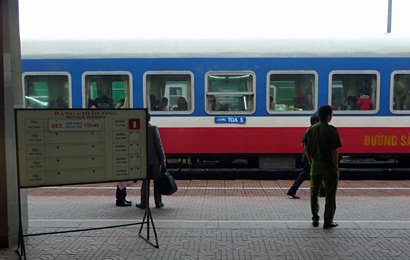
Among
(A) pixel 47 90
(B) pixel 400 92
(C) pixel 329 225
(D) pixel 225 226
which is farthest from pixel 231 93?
(C) pixel 329 225

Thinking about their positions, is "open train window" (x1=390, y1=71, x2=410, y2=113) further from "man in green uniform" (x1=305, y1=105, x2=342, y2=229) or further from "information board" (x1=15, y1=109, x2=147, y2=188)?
"information board" (x1=15, y1=109, x2=147, y2=188)

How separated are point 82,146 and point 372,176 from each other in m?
7.80

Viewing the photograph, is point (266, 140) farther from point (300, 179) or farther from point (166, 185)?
point (166, 185)

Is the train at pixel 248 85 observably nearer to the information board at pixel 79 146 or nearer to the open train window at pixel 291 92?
the open train window at pixel 291 92

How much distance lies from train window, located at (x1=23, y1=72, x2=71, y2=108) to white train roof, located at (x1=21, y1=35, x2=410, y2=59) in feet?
1.51

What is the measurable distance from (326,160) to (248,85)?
15.2ft

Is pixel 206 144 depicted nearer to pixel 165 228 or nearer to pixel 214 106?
pixel 214 106

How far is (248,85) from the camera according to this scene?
34.3ft

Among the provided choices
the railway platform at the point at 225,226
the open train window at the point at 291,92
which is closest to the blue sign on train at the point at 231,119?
the open train window at the point at 291,92

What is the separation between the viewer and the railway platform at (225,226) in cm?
517

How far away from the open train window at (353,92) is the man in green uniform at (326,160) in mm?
4519

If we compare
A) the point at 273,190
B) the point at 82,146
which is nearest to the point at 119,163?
the point at 82,146

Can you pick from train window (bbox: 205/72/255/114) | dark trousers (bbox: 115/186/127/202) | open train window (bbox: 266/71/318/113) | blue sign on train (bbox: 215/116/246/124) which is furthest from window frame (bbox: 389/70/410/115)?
dark trousers (bbox: 115/186/127/202)

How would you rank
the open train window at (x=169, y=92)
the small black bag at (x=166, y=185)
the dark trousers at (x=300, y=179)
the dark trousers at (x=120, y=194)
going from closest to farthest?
the small black bag at (x=166, y=185), the dark trousers at (x=120, y=194), the dark trousers at (x=300, y=179), the open train window at (x=169, y=92)
